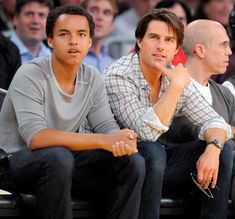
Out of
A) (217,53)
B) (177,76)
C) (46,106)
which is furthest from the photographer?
(217,53)

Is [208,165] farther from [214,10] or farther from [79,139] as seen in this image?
[214,10]

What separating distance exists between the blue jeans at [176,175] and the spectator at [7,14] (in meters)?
2.79

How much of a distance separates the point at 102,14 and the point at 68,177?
3.20 m

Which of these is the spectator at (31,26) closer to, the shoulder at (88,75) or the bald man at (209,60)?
the bald man at (209,60)

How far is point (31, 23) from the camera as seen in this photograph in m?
6.54

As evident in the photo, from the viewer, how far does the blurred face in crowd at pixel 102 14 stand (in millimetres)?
6965

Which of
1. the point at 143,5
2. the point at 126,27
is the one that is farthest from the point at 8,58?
the point at 143,5

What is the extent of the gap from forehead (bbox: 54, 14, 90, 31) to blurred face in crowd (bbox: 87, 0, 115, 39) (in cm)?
251

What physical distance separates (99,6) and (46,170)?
3.19 metres

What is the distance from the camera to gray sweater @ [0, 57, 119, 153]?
4211 mm

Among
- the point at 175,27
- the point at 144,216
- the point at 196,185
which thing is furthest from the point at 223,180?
the point at 175,27

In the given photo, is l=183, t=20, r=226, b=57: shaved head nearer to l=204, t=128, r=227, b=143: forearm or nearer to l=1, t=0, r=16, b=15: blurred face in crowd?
l=204, t=128, r=227, b=143: forearm

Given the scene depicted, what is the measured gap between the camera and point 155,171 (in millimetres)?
4250

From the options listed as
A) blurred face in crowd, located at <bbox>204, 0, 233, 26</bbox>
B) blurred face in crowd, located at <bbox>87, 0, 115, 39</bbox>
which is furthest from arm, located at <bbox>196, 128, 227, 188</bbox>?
blurred face in crowd, located at <bbox>204, 0, 233, 26</bbox>
